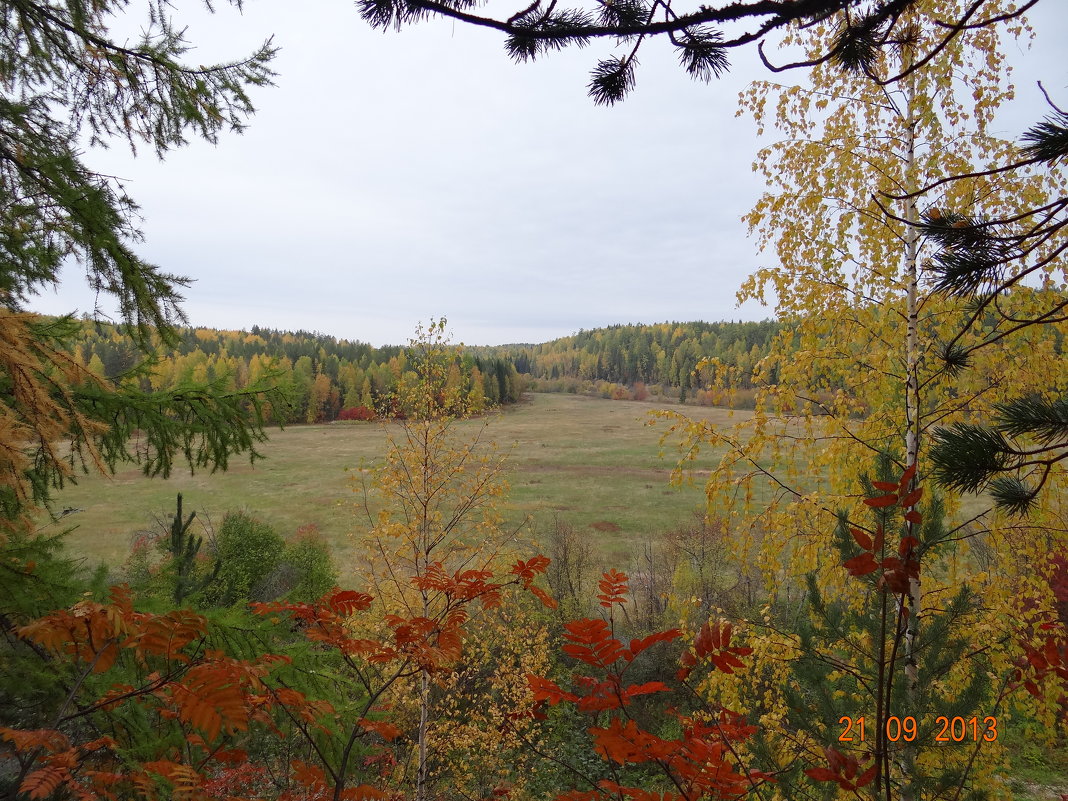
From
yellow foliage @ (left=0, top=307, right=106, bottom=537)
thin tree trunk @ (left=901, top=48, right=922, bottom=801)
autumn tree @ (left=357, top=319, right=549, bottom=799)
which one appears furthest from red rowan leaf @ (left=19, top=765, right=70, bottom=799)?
autumn tree @ (left=357, top=319, right=549, bottom=799)

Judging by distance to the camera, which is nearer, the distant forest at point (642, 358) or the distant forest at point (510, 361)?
the distant forest at point (510, 361)

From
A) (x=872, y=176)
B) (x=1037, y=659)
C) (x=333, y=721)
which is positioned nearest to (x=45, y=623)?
(x=333, y=721)

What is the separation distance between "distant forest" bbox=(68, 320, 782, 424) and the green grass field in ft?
17.6

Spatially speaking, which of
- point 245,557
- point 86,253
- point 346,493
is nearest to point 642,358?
point 346,493

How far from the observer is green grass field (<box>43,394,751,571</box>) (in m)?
23.0

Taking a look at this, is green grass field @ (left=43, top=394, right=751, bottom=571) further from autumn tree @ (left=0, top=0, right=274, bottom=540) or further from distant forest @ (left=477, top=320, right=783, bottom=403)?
distant forest @ (left=477, top=320, right=783, bottom=403)

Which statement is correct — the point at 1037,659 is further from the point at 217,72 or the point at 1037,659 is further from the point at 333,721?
the point at 217,72

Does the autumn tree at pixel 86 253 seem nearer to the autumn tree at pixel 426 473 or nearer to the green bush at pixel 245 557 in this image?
the autumn tree at pixel 426 473

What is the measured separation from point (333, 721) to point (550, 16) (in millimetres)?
3554

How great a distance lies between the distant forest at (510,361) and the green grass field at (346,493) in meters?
5.37

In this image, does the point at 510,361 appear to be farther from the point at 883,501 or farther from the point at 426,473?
the point at 883,501

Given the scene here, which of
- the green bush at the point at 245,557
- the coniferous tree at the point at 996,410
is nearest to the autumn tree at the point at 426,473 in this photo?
the green bush at the point at 245,557

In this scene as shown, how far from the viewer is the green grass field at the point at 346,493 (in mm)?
22969

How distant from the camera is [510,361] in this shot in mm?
94688
